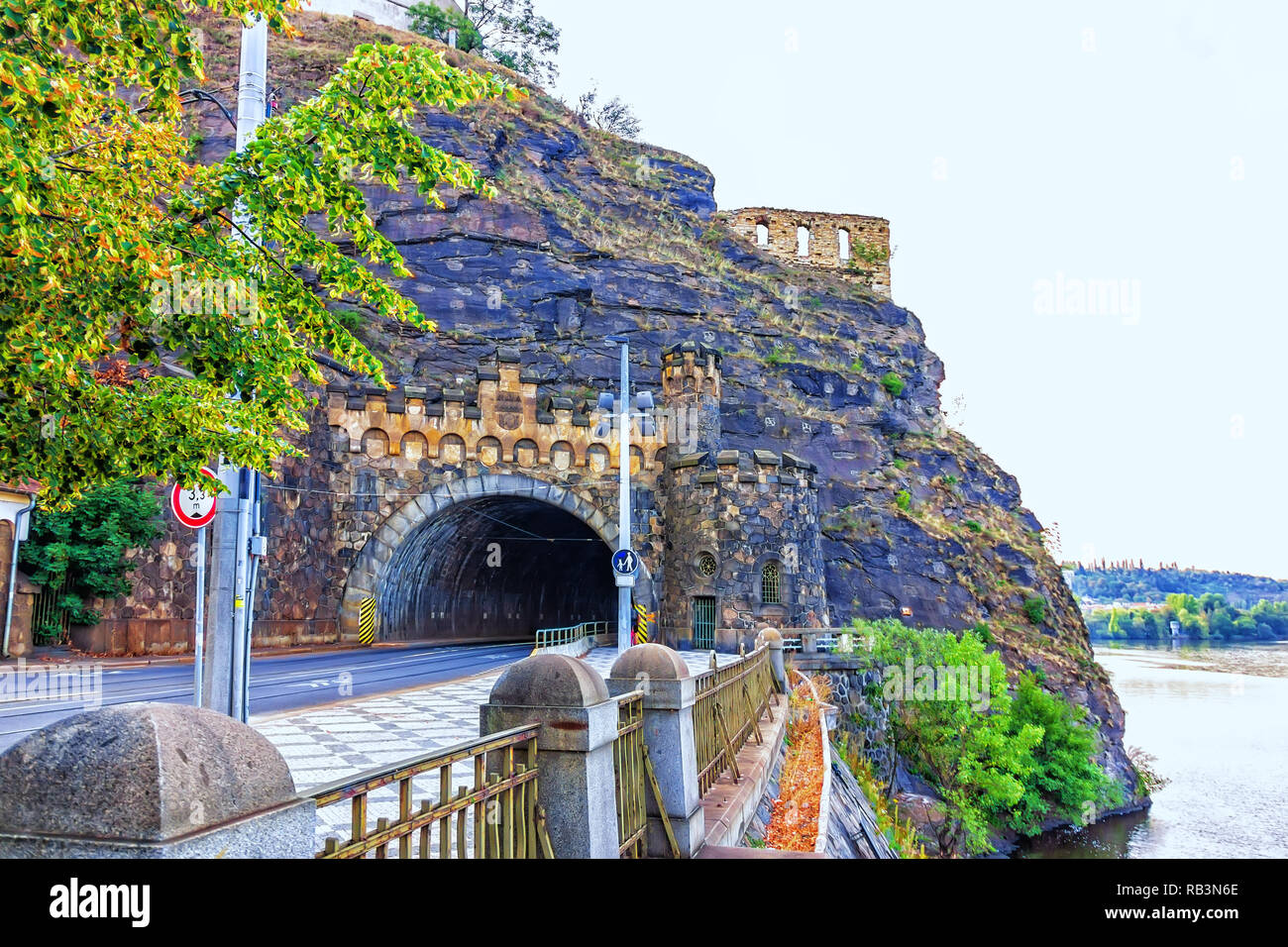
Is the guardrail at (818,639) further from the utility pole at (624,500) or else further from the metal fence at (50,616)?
the metal fence at (50,616)

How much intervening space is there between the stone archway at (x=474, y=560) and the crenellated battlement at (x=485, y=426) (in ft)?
3.63

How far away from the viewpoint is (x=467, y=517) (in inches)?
1241

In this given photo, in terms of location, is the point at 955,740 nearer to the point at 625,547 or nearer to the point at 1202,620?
the point at 625,547

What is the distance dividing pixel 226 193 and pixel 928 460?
143 feet

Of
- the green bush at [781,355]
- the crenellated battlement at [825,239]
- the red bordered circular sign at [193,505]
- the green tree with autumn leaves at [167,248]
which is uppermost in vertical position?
the crenellated battlement at [825,239]

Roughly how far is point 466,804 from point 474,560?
31.9 meters

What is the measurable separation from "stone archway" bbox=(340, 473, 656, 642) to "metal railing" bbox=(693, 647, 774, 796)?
16.4m

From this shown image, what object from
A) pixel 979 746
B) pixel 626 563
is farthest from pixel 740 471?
pixel 626 563

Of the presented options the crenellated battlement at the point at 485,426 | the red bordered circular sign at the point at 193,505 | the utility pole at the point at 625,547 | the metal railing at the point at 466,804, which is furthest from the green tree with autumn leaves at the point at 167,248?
the crenellated battlement at the point at 485,426

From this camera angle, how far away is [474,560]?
3503cm

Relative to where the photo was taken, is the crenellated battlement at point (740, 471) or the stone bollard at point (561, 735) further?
the crenellated battlement at point (740, 471)

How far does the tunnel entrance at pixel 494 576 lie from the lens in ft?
100

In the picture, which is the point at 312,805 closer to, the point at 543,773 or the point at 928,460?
the point at 543,773
